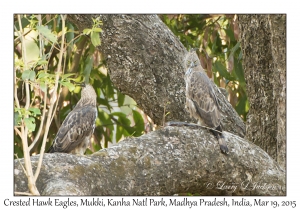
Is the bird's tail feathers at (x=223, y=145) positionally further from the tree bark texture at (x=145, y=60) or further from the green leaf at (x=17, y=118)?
the green leaf at (x=17, y=118)

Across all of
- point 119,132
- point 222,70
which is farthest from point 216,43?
point 119,132

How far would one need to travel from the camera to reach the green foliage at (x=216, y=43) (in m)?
5.62

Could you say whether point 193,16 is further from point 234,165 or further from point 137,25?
point 234,165

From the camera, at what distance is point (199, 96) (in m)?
4.50

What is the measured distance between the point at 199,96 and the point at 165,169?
3.21ft

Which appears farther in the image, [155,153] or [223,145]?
[223,145]

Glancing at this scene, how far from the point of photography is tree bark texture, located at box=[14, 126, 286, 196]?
3234mm

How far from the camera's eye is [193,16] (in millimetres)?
5957

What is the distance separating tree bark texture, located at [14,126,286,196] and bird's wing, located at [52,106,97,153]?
0.84m

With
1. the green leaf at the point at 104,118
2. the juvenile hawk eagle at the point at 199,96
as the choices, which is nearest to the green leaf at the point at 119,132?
the green leaf at the point at 104,118

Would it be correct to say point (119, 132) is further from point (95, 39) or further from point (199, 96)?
point (95, 39)

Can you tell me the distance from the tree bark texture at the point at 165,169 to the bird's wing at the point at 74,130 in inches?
33.0

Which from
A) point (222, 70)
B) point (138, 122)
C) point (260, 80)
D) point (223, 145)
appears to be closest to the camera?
point (223, 145)

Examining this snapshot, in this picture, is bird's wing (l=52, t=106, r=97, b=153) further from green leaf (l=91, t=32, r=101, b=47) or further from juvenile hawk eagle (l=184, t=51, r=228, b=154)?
green leaf (l=91, t=32, r=101, b=47)
